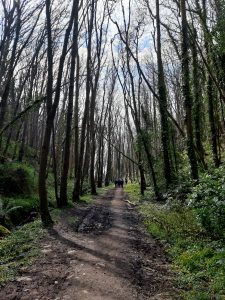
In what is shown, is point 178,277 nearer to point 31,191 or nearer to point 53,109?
point 53,109

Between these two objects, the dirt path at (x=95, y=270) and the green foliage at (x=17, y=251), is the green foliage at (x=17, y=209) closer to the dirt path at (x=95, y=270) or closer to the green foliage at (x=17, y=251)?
Result: the green foliage at (x=17, y=251)

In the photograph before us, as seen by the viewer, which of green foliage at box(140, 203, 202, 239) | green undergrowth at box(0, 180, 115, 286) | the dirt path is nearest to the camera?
the dirt path

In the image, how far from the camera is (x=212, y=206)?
818 centimetres

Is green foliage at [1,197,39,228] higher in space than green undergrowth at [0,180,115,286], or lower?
higher

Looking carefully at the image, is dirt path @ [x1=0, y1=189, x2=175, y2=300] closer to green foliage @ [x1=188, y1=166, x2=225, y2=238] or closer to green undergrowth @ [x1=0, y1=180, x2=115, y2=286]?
green undergrowth @ [x1=0, y1=180, x2=115, y2=286]

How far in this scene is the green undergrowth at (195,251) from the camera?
5.77 meters

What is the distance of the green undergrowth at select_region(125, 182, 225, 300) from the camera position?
5770mm

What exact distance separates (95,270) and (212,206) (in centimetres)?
300

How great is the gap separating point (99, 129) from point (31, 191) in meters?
26.3

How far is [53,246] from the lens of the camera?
28.8 feet

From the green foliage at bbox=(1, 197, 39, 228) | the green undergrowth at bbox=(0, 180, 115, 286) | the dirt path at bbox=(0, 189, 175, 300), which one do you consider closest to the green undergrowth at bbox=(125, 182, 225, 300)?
the dirt path at bbox=(0, 189, 175, 300)

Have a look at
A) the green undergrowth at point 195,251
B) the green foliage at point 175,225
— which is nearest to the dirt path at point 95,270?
the green undergrowth at point 195,251

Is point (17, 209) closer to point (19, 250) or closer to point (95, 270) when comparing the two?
point (19, 250)

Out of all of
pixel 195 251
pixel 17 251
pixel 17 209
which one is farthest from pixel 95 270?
pixel 17 209
